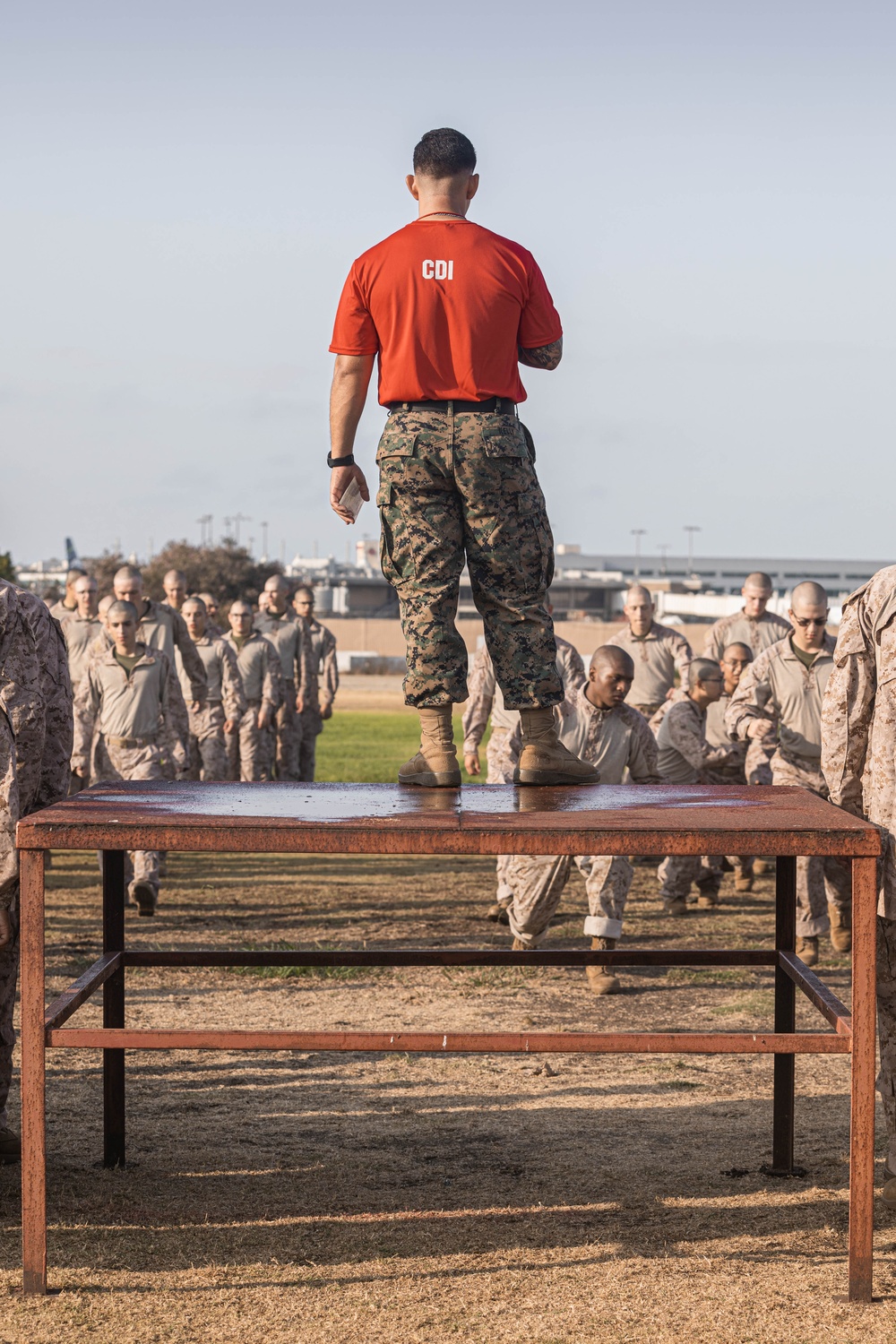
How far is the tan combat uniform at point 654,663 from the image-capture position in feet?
44.2

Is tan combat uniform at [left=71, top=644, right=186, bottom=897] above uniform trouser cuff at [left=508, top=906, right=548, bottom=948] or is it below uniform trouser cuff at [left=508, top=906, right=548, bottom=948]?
above

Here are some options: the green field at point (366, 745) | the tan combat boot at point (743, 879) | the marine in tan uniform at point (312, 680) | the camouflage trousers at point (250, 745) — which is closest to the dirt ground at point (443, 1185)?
the tan combat boot at point (743, 879)

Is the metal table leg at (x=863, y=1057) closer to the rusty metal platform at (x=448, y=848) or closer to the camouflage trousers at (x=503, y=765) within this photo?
the rusty metal platform at (x=448, y=848)

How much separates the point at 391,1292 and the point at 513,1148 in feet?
5.00

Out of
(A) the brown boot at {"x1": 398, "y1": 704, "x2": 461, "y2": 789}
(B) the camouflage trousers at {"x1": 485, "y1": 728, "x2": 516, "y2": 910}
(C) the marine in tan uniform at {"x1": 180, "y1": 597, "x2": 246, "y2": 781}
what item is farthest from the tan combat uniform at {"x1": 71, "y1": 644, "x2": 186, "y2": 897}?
(A) the brown boot at {"x1": 398, "y1": 704, "x2": 461, "y2": 789}

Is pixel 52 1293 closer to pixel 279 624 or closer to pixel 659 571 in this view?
pixel 279 624

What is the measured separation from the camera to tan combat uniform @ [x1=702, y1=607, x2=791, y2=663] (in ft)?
45.7

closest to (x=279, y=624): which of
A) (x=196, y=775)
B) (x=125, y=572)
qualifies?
(x=196, y=775)

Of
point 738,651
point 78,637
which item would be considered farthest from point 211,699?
point 738,651

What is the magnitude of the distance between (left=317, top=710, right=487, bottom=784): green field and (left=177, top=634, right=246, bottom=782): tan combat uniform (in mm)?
1108

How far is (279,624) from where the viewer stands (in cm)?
1739

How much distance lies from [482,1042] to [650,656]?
9.28 meters

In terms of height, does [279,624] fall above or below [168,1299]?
above

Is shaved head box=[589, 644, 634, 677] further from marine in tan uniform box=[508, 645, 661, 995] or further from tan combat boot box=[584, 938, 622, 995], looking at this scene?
tan combat boot box=[584, 938, 622, 995]
